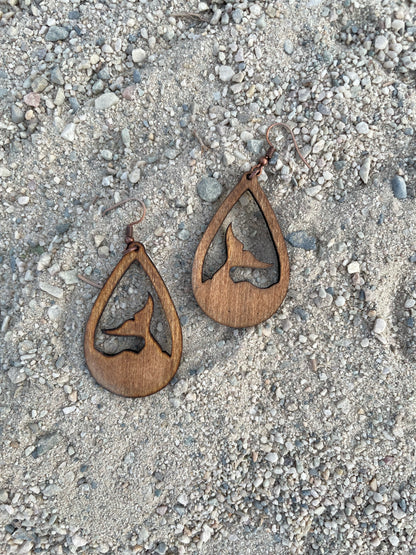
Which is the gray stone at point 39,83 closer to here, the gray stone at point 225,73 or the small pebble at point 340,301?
the gray stone at point 225,73

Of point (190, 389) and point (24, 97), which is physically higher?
point (24, 97)

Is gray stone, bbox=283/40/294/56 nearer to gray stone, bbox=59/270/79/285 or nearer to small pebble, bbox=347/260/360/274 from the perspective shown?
small pebble, bbox=347/260/360/274

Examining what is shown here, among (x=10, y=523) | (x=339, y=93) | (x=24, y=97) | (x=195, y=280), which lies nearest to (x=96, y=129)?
→ (x=24, y=97)

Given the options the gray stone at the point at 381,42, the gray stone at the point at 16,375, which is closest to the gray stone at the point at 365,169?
the gray stone at the point at 381,42

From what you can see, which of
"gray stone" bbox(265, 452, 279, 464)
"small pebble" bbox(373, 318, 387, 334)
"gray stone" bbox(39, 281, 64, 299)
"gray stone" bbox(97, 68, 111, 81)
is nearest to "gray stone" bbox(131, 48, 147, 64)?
"gray stone" bbox(97, 68, 111, 81)

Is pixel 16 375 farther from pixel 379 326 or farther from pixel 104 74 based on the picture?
pixel 379 326

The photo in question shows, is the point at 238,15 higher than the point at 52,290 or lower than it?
higher

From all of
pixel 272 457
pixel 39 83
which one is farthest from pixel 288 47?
pixel 272 457

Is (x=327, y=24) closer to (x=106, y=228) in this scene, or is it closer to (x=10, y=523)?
(x=106, y=228)
